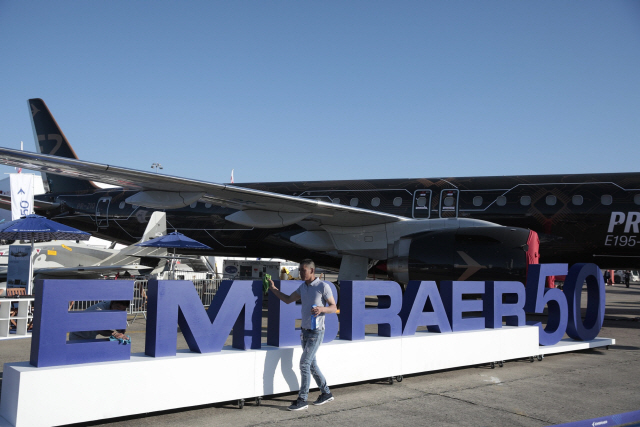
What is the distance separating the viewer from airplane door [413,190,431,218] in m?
14.4

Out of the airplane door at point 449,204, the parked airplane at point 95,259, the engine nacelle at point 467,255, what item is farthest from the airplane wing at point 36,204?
the engine nacelle at point 467,255

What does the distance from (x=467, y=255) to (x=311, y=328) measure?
6.30 metres

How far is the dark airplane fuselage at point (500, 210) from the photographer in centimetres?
1278

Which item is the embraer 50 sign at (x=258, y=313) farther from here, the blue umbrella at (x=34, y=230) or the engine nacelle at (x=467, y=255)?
the blue umbrella at (x=34, y=230)

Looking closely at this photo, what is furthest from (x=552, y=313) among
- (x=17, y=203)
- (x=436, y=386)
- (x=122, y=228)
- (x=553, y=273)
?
(x=17, y=203)

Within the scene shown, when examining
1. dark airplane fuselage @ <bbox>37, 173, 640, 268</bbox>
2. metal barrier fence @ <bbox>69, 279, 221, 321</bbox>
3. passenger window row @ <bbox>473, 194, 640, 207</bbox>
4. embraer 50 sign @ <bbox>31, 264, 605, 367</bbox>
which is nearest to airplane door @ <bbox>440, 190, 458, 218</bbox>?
dark airplane fuselage @ <bbox>37, 173, 640, 268</bbox>

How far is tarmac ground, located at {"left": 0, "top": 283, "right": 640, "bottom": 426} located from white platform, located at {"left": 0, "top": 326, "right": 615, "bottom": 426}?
0.11m

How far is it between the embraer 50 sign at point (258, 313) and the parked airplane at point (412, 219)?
70.9 inches

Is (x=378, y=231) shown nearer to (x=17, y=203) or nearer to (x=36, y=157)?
(x=36, y=157)

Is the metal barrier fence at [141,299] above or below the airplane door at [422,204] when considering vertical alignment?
below

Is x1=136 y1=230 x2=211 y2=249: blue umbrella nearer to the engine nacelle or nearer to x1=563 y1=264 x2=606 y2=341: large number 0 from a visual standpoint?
the engine nacelle

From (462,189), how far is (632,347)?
5.96 m

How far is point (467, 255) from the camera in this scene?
10836 millimetres

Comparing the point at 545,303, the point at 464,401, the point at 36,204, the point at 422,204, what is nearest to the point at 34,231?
the point at 36,204
